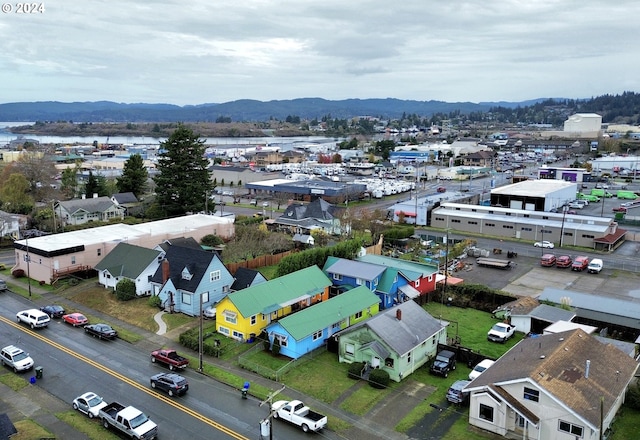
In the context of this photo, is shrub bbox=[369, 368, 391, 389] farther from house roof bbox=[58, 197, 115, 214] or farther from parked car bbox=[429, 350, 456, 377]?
house roof bbox=[58, 197, 115, 214]

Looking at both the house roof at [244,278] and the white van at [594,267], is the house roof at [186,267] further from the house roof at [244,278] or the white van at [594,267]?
the white van at [594,267]

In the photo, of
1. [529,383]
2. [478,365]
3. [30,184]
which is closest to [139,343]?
[478,365]

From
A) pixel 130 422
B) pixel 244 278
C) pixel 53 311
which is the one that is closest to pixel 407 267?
pixel 244 278

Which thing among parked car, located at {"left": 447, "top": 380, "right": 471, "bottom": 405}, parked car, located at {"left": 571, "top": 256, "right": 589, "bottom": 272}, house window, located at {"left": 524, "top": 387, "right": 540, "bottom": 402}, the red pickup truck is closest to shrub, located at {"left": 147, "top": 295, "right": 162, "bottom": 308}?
the red pickup truck

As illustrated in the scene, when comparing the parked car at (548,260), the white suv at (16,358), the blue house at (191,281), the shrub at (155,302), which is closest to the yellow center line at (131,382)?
the white suv at (16,358)

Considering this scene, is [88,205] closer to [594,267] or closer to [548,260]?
[548,260]

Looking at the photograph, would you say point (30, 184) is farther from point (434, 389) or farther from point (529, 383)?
point (529, 383)
